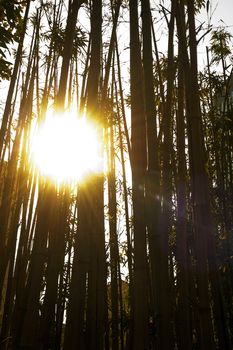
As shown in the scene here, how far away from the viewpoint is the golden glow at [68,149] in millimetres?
2137

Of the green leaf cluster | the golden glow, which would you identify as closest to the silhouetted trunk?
the golden glow

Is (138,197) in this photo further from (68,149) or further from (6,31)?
(6,31)

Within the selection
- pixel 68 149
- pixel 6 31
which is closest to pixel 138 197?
pixel 68 149

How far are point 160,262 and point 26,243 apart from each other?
1698mm

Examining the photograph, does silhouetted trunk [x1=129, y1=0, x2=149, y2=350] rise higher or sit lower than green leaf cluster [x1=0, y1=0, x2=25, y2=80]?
lower

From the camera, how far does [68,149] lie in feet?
8.07

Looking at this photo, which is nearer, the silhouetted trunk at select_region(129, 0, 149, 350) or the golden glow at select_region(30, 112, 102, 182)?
the silhouetted trunk at select_region(129, 0, 149, 350)

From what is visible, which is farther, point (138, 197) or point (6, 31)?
point (6, 31)

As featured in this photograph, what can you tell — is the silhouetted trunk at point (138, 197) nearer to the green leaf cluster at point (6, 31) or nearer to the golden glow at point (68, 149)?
the golden glow at point (68, 149)

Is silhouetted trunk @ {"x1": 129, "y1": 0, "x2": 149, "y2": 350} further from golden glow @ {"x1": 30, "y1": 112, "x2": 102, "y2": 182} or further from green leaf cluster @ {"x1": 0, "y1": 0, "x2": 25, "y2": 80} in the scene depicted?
green leaf cluster @ {"x1": 0, "y1": 0, "x2": 25, "y2": 80}

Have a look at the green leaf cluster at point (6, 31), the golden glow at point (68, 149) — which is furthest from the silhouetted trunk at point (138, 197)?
the green leaf cluster at point (6, 31)

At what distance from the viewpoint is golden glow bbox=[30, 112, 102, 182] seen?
214 centimetres

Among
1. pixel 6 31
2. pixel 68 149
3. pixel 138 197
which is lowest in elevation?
pixel 138 197

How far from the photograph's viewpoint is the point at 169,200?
2061 mm
